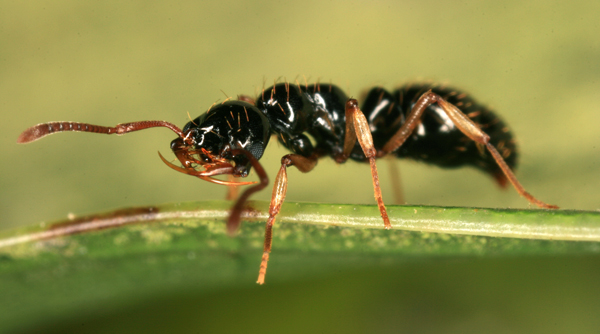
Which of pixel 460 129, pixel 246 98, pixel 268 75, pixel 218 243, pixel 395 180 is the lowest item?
pixel 395 180

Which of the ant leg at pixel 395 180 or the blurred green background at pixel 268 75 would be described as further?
the ant leg at pixel 395 180

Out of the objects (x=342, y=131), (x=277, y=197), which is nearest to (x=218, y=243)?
(x=277, y=197)

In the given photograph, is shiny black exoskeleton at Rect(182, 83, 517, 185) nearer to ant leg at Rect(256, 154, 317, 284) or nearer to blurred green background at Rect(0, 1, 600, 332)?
blurred green background at Rect(0, 1, 600, 332)

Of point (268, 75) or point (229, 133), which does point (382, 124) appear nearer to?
point (268, 75)

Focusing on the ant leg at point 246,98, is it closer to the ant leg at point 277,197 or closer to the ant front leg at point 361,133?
the ant leg at point 277,197

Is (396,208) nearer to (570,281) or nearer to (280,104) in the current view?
(570,281)

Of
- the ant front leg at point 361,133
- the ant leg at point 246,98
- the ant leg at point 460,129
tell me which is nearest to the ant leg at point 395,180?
the ant leg at point 460,129

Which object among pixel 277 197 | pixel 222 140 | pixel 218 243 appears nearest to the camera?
pixel 218 243

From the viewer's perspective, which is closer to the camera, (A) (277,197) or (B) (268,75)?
(A) (277,197)
